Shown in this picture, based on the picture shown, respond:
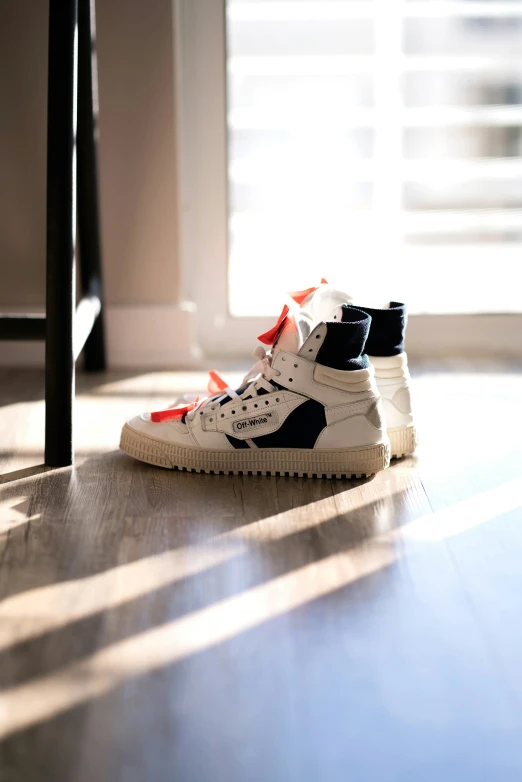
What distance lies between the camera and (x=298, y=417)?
1.19 m

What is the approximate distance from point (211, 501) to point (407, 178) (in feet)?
3.54

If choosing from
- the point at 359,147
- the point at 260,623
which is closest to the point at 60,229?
the point at 260,623

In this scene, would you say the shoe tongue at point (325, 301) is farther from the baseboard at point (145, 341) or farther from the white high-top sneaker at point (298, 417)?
the baseboard at point (145, 341)

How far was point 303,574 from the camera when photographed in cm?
92

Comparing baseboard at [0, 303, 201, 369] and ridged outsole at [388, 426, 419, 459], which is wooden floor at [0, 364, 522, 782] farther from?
baseboard at [0, 303, 201, 369]

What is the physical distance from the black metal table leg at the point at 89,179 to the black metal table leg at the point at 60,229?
1.38 feet

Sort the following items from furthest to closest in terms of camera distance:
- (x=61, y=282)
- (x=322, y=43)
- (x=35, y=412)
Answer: (x=322, y=43)
(x=35, y=412)
(x=61, y=282)

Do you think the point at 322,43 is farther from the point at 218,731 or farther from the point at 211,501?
the point at 218,731

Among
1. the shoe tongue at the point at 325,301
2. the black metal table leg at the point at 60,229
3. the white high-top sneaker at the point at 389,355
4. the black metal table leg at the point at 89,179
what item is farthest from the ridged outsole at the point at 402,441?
the black metal table leg at the point at 89,179

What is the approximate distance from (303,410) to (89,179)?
2.64 ft

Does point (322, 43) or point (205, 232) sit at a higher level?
point (322, 43)

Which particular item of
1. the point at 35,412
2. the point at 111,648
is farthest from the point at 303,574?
the point at 35,412

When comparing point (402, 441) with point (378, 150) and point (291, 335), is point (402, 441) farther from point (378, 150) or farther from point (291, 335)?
point (378, 150)

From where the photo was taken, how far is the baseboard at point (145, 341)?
1.92 metres
